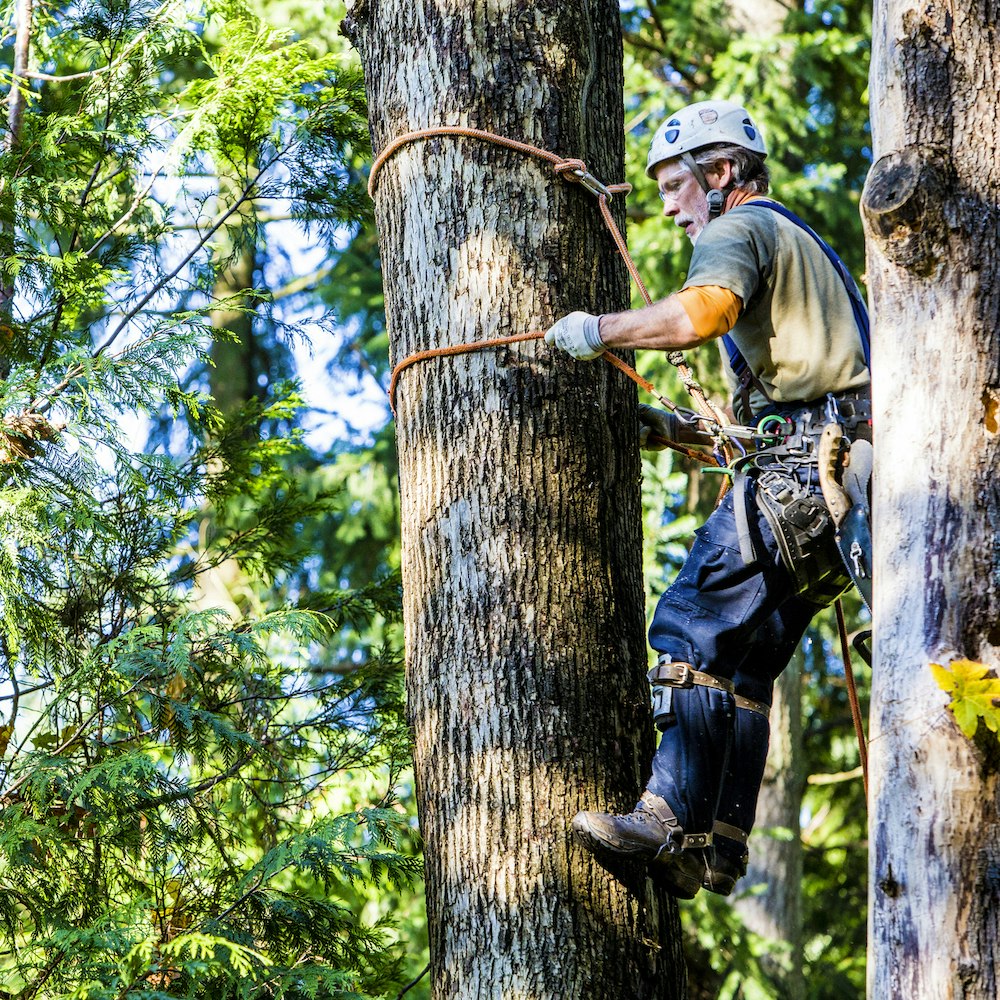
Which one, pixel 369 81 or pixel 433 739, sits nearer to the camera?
pixel 433 739

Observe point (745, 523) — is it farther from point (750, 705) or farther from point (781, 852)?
point (781, 852)

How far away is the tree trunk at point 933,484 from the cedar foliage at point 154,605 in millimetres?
1664

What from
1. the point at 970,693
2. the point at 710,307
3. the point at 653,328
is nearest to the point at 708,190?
the point at 710,307

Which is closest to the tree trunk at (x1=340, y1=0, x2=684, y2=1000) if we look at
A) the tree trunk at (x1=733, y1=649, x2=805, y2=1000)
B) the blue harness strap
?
the blue harness strap

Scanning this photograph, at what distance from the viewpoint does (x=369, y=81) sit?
12.0 feet

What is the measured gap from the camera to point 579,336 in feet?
10.4

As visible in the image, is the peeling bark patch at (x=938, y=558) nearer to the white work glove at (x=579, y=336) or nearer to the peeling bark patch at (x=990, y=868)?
the peeling bark patch at (x=990, y=868)

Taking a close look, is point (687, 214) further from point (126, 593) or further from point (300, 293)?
point (300, 293)

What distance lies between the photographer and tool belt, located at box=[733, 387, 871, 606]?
3305 millimetres

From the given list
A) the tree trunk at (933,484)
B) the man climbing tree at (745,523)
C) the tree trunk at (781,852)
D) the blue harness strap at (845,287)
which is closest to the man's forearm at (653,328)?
the man climbing tree at (745,523)

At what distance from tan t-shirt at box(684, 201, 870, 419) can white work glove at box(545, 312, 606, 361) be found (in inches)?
16.5

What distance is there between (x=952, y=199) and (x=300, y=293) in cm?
1000

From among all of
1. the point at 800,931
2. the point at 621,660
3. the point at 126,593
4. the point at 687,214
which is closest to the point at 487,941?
the point at 621,660

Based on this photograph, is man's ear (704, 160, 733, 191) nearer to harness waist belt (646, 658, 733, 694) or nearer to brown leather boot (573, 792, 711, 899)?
harness waist belt (646, 658, 733, 694)
